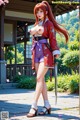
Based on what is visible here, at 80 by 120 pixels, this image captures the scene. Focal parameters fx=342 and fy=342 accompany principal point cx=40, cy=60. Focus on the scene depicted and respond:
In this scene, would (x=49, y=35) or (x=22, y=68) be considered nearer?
(x=49, y=35)

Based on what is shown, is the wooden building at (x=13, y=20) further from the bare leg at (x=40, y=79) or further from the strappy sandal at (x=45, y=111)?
the bare leg at (x=40, y=79)

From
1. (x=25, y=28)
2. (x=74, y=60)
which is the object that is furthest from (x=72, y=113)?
(x=25, y=28)

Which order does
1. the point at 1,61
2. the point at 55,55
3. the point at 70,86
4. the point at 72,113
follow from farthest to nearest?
the point at 1,61 → the point at 70,86 → the point at 72,113 → the point at 55,55

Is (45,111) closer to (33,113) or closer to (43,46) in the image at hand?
(33,113)

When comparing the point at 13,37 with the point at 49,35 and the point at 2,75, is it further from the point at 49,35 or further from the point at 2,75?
the point at 49,35

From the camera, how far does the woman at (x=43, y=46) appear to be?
15.8 feet

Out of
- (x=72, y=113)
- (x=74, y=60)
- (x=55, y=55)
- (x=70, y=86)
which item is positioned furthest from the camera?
(x=74, y=60)

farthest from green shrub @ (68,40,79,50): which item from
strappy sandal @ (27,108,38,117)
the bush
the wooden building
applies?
strappy sandal @ (27,108,38,117)

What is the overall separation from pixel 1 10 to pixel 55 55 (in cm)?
1007

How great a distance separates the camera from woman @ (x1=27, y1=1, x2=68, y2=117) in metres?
4.80

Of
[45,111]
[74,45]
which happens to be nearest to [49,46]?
[45,111]

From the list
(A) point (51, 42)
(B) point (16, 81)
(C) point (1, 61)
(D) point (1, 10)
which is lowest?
(B) point (16, 81)

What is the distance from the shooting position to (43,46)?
A: 16.0 feet

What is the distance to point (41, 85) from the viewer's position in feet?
15.9
